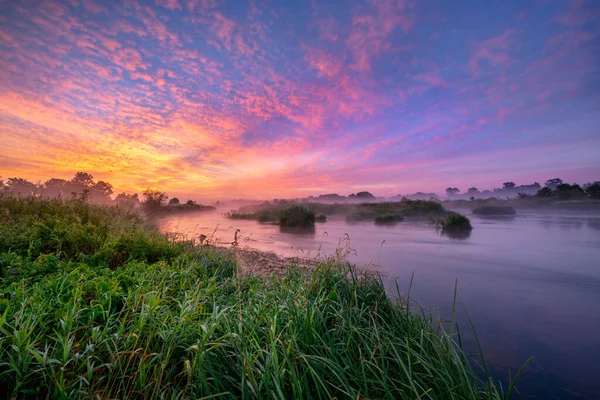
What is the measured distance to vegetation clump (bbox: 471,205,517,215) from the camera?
29.5 meters

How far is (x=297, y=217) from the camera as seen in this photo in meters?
19.0

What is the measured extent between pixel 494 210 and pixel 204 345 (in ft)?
120

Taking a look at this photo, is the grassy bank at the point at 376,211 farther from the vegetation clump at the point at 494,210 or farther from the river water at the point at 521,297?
the river water at the point at 521,297

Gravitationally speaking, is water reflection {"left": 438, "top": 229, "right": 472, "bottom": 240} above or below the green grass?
below

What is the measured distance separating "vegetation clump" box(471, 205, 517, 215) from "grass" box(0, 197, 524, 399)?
33.2m

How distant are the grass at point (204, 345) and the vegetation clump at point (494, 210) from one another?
109 feet

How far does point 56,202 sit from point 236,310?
1035 cm

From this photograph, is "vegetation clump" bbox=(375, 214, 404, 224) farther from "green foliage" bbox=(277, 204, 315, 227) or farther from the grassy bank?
"green foliage" bbox=(277, 204, 315, 227)

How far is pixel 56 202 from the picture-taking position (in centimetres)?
923

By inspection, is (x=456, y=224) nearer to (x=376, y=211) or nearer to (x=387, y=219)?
(x=387, y=219)

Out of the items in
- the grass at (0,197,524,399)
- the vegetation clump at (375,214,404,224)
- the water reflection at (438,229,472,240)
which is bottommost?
the water reflection at (438,229,472,240)

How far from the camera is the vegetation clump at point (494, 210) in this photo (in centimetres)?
2947

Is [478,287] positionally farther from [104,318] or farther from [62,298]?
[62,298]

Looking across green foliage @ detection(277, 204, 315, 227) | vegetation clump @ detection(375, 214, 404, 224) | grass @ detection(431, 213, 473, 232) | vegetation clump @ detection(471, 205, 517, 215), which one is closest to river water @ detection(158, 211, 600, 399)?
grass @ detection(431, 213, 473, 232)
